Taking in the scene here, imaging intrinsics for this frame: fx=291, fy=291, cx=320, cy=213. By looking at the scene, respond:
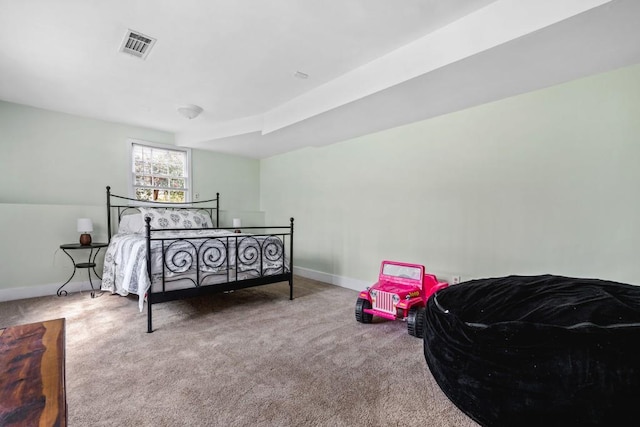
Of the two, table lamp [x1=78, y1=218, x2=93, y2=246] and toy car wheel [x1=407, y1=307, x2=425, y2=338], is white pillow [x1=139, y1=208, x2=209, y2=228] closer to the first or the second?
table lamp [x1=78, y1=218, x2=93, y2=246]

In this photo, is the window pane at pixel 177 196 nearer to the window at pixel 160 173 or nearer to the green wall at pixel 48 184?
the window at pixel 160 173

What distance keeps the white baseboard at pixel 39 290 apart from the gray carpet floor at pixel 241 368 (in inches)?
8.8

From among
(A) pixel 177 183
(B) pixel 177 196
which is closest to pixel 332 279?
(B) pixel 177 196

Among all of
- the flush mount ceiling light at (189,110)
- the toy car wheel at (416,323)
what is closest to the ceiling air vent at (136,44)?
the flush mount ceiling light at (189,110)

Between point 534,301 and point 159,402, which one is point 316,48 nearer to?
→ point 534,301

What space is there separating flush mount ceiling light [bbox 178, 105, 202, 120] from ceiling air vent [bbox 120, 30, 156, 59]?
1085 mm

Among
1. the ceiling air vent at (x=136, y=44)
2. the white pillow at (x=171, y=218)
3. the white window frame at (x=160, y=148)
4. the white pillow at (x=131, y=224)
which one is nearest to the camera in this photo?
the ceiling air vent at (x=136, y=44)

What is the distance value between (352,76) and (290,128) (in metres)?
1.18

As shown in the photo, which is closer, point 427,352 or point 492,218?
point 427,352

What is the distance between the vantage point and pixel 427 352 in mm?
1667

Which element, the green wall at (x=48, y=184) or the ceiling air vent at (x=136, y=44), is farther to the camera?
the green wall at (x=48, y=184)

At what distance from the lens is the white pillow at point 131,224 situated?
3.90 m

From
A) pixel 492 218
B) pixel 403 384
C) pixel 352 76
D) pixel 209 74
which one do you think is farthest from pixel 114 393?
pixel 492 218

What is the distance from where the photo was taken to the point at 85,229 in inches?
144
